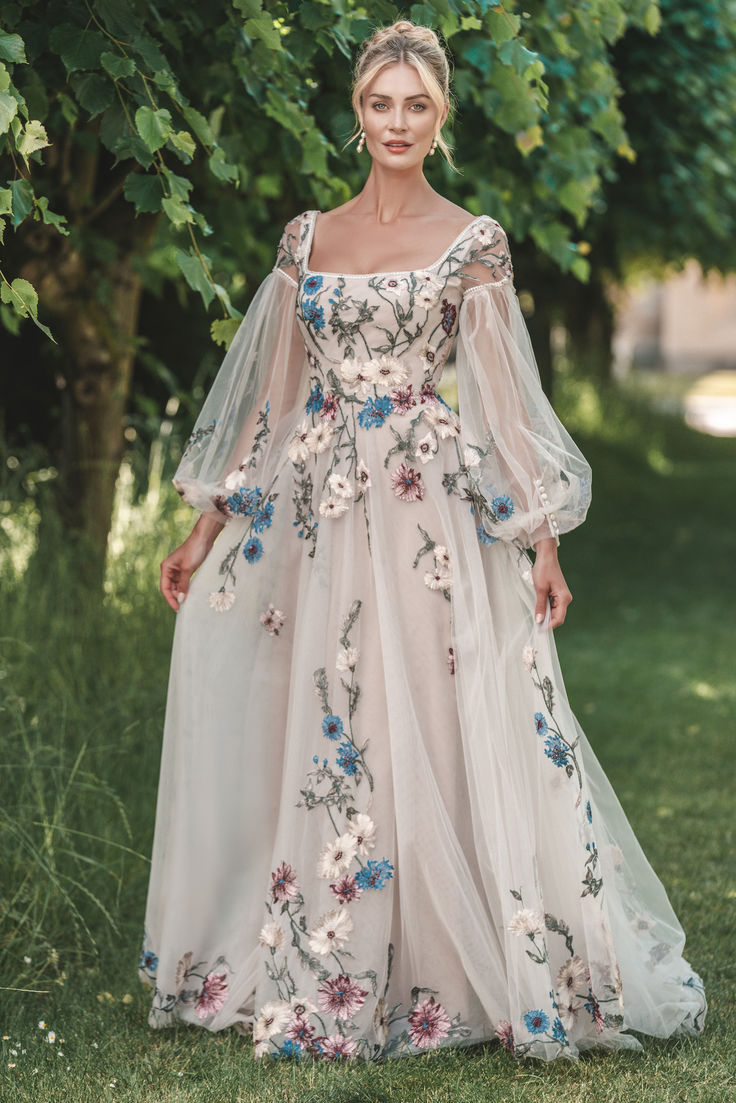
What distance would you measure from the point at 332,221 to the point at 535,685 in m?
1.09

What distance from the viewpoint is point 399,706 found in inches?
107

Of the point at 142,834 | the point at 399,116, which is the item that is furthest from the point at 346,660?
the point at 142,834

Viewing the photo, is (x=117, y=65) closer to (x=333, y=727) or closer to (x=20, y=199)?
(x=20, y=199)

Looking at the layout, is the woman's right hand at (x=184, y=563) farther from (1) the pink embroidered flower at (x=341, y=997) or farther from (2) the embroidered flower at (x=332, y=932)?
(1) the pink embroidered flower at (x=341, y=997)

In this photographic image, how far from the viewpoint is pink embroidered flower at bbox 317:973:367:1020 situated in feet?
8.84

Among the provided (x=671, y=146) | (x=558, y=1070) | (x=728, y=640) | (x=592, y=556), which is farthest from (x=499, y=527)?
(x=592, y=556)

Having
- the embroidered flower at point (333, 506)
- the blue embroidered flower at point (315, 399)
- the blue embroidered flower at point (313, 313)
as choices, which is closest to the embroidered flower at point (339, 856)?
the embroidered flower at point (333, 506)

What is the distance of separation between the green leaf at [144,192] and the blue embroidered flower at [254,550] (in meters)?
0.81

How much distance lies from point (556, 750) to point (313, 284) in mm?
1092

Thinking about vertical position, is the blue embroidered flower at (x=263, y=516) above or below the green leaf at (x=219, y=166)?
below

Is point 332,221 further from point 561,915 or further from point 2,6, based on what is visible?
point 561,915

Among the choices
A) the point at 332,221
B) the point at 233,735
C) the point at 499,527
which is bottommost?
the point at 233,735

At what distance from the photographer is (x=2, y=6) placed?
295 centimetres

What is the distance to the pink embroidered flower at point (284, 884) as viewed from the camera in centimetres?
277
